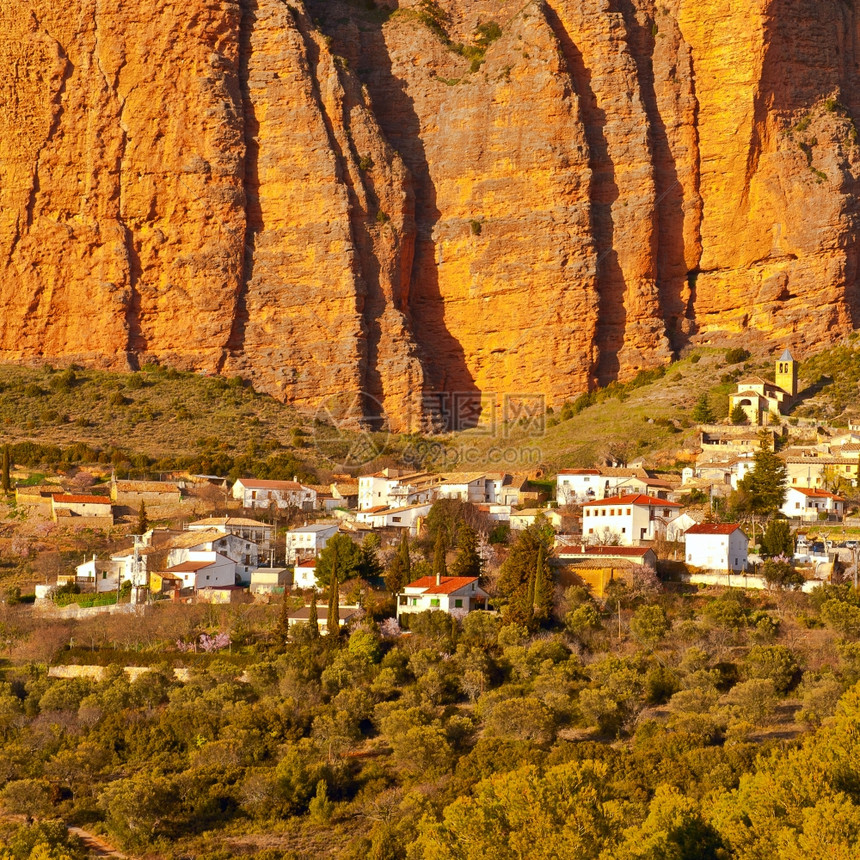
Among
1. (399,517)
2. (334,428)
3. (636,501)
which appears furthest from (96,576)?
(334,428)

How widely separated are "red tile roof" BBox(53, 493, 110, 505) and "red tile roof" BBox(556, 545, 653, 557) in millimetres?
18516

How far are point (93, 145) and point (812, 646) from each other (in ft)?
165

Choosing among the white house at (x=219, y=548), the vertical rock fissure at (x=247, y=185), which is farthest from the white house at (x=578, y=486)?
the vertical rock fissure at (x=247, y=185)

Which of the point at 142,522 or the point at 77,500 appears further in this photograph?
the point at 77,500

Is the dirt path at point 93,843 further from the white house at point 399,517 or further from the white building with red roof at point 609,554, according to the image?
the white house at point 399,517

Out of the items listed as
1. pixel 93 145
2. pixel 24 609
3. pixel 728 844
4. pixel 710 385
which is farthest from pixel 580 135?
pixel 728 844

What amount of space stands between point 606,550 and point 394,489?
15080mm

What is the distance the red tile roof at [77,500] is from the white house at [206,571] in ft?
26.8

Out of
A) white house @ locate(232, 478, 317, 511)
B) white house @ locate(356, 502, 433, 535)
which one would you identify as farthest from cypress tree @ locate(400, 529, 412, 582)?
white house @ locate(232, 478, 317, 511)

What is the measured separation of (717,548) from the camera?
53.7 meters

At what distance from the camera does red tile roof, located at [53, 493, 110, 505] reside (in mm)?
62906

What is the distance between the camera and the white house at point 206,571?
55.2m

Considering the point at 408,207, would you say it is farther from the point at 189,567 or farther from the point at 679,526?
the point at 189,567

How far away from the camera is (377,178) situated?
282 feet
